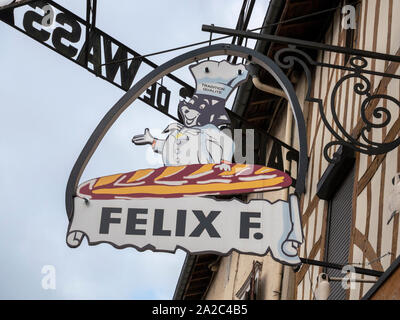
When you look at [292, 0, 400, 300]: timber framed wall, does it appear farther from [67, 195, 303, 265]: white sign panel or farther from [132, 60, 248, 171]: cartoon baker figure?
[132, 60, 248, 171]: cartoon baker figure

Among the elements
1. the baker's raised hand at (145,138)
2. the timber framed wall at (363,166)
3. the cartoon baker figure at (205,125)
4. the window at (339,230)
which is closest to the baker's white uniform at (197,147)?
the cartoon baker figure at (205,125)

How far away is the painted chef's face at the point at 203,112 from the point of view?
6.48 m

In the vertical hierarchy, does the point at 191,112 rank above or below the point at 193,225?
above

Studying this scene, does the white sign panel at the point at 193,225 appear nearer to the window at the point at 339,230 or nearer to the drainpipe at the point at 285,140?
the window at the point at 339,230

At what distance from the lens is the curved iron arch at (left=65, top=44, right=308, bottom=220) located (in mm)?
5984

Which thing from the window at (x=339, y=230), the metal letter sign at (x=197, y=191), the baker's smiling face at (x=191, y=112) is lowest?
the window at (x=339, y=230)

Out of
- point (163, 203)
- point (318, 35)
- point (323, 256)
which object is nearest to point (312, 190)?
point (323, 256)

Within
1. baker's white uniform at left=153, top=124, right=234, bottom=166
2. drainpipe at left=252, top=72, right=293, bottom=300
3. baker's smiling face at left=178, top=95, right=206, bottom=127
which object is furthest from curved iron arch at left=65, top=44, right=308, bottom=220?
drainpipe at left=252, top=72, right=293, bottom=300

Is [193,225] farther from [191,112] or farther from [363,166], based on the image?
[363,166]

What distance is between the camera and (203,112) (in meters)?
6.53

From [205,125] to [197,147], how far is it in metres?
0.22

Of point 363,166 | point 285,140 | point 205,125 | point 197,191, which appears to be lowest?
point 197,191

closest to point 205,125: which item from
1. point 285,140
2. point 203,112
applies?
point 203,112

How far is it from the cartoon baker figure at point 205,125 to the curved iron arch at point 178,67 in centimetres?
11
